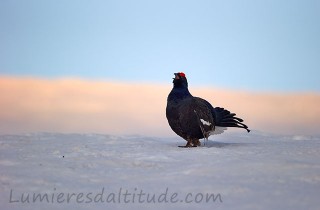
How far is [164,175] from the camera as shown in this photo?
7.93 m

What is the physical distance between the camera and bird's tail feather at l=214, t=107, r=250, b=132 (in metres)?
12.4

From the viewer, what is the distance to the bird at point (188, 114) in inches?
452

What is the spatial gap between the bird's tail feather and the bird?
226mm

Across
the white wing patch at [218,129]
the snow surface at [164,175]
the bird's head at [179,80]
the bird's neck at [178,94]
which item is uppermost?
the bird's head at [179,80]

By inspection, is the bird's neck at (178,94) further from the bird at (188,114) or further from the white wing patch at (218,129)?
the white wing patch at (218,129)

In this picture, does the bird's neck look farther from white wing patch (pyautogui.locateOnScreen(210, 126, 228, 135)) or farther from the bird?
white wing patch (pyautogui.locateOnScreen(210, 126, 228, 135))

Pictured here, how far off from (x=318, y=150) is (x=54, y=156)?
529cm

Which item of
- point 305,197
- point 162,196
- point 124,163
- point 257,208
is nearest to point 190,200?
point 162,196

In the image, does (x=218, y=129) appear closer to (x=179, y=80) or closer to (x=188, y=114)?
(x=188, y=114)

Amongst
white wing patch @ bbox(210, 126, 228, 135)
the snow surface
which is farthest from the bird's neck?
the snow surface

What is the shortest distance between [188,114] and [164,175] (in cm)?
366

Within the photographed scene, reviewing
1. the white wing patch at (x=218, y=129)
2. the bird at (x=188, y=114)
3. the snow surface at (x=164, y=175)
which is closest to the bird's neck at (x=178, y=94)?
the bird at (x=188, y=114)

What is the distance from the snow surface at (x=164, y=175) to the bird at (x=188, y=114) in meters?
0.78

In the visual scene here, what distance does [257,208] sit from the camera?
6422 mm
